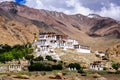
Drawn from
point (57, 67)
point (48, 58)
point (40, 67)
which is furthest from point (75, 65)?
point (40, 67)

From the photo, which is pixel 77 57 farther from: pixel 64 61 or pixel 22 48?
pixel 22 48

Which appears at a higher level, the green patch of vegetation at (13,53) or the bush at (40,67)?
the green patch of vegetation at (13,53)

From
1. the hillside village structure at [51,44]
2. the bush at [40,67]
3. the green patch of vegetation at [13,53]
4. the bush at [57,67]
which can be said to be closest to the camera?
the bush at [40,67]

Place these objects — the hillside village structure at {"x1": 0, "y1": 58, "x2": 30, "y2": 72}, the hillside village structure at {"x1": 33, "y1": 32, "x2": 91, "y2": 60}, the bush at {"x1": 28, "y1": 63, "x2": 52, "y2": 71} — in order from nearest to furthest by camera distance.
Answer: the bush at {"x1": 28, "y1": 63, "x2": 52, "y2": 71} → the hillside village structure at {"x1": 0, "y1": 58, "x2": 30, "y2": 72} → the hillside village structure at {"x1": 33, "y1": 32, "x2": 91, "y2": 60}

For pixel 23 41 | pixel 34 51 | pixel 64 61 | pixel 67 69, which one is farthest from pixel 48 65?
pixel 23 41

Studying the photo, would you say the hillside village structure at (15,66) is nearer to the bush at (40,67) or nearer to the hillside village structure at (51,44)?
the bush at (40,67)

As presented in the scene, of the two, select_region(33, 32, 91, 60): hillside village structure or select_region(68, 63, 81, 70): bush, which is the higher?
select_region(33, 32, 91, 60): hillside village structure

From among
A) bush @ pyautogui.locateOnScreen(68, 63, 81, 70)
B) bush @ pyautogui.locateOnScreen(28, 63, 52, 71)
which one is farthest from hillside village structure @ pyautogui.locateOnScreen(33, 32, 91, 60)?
bush @ pyautogui.locateOnScreen(28, 63, 52, 71)

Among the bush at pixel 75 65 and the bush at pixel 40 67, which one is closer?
the bush at pixel 40 67

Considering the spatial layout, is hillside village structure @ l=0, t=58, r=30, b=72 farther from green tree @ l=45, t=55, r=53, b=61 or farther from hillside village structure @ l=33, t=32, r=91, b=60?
hillside village structure @ l=33, t=32, r=91, b=60

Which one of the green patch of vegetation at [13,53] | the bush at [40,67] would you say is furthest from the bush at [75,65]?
the green patch of vegetation at [13,53]

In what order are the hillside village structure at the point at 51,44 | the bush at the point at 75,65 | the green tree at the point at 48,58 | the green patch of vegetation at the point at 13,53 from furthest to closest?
the hillside village structure at the point at 51,44
the green tree at the point at 48,58
the green patch of vegetation at the point at 13,53
the bush at the point at 75,65

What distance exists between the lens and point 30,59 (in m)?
88.3

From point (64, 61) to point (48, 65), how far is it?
1225 cm
